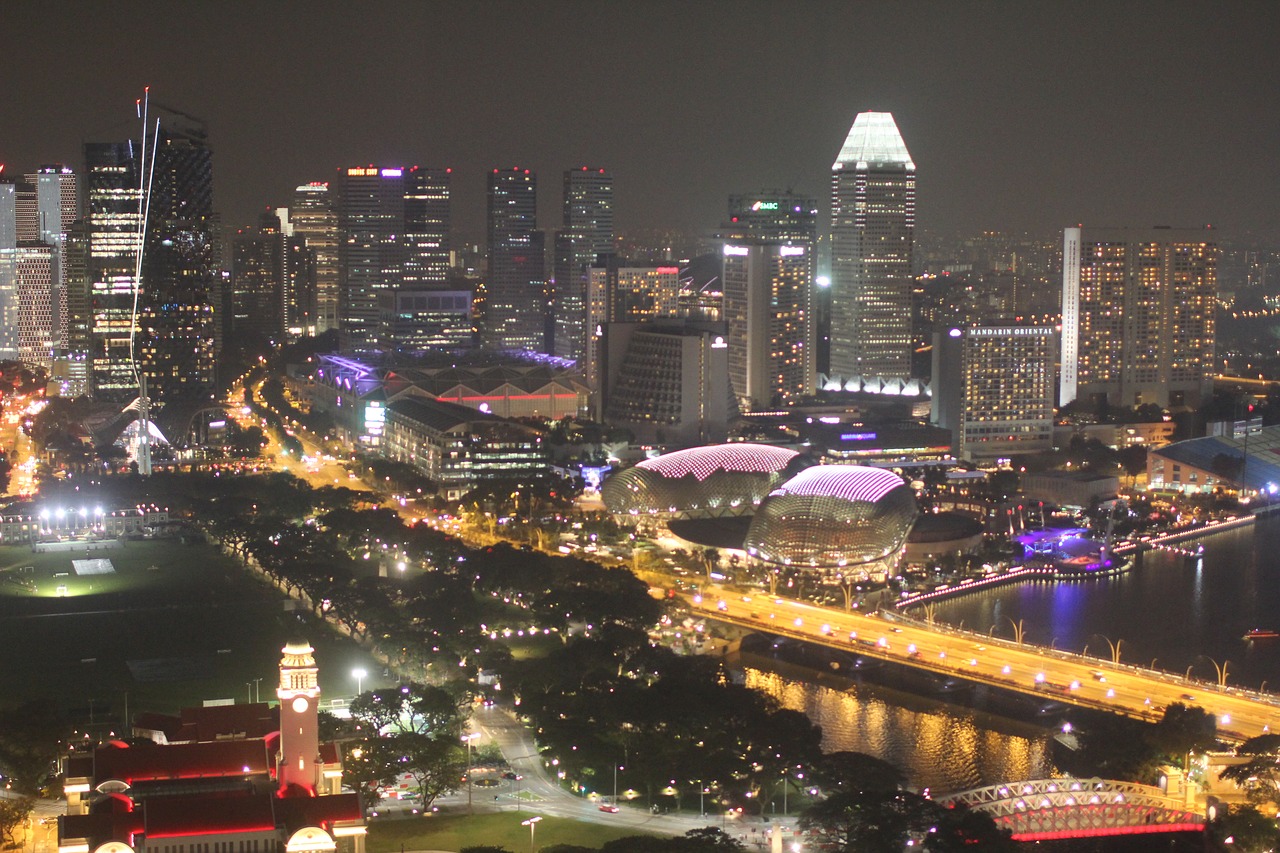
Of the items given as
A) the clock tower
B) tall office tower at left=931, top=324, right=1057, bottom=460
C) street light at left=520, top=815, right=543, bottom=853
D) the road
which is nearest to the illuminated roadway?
the road

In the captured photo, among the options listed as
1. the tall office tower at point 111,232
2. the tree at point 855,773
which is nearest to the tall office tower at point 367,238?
the tall office tower at point 111,232

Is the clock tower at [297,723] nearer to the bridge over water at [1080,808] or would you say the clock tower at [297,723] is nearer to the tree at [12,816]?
the tree at [12,816]

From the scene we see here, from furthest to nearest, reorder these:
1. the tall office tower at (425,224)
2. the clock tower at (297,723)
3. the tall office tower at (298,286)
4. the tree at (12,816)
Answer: the tall office tower at (298,286) → the tall office tower at (425,224) → the tree at (12,816) → the clock tower at (297,723)

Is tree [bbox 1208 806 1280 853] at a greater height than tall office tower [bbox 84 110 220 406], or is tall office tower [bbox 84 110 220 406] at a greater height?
tall office tower [bbox 84 110 220 406]

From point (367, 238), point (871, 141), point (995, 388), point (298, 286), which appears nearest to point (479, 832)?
point (995, 388)

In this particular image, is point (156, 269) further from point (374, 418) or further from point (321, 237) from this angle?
point (321, 237)

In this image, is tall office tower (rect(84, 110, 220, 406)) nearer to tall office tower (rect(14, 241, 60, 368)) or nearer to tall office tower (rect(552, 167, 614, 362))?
tall office tower (rect(14, 241, 60, 368))

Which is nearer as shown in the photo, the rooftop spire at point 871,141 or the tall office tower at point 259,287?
the rooftop spire at point 871,141
